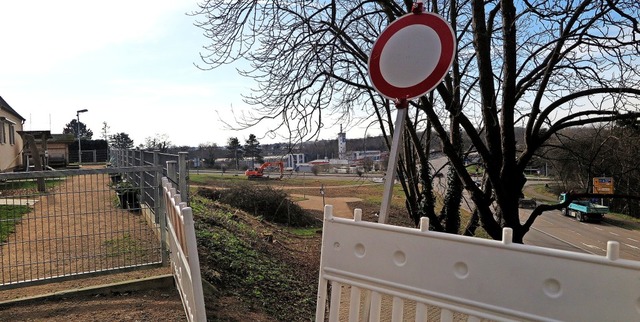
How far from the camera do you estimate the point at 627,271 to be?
1.46 metres

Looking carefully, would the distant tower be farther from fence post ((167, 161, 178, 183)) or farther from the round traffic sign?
the round traffic sign

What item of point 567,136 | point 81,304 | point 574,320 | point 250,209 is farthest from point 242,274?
point 250,209

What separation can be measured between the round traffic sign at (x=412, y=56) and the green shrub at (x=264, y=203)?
53.5 feet

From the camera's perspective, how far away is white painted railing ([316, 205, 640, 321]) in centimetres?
150

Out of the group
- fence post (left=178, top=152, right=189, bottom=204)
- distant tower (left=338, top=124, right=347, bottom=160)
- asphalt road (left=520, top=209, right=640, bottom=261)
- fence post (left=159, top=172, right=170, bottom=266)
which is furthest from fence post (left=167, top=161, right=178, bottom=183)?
asphalt road (left=520, top=209, right=640, bottom=261)

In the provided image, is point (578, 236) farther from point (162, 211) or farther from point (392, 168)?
point (392, 168)

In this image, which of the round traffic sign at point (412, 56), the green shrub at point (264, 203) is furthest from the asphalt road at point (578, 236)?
the round traffic sign at point (412, 56)

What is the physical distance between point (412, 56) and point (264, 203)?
688 inches

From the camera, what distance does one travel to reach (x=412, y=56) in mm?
2574

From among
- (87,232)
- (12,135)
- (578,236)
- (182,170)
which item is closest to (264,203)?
(87,232)

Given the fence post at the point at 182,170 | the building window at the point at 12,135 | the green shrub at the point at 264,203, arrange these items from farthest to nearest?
the building window at the point at 12,135 < the green shrub at the point at 264,203 < the fence post at the point at 182,170

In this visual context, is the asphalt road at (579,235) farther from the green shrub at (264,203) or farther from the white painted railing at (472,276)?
the white painted railing at (472,276)

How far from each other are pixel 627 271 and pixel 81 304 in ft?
15.9

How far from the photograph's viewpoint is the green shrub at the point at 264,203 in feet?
62.8
